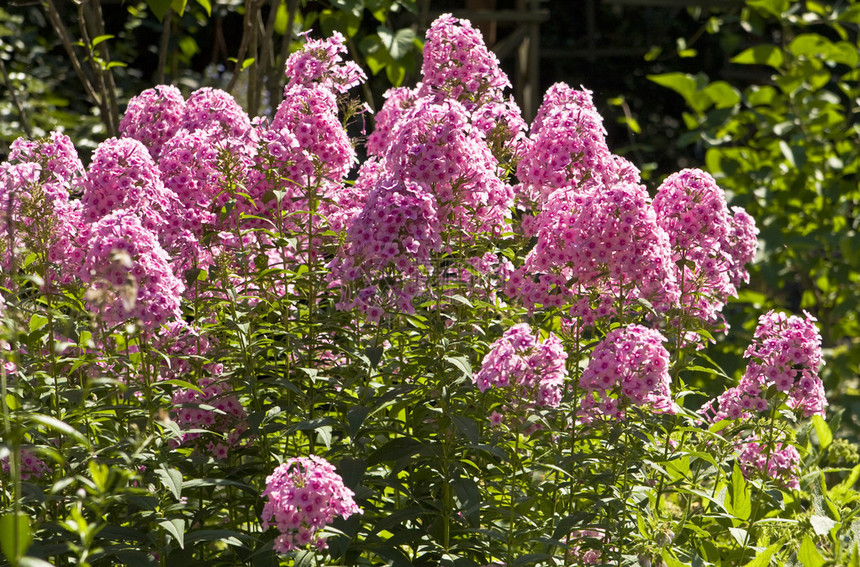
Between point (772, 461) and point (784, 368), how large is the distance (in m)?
0.39

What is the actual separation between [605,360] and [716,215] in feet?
2.28

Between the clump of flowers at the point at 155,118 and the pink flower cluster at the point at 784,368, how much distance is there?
187cm

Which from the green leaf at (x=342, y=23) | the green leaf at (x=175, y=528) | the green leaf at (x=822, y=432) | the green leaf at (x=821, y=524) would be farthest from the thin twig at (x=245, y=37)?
the green leaf at (x=821, y=524)

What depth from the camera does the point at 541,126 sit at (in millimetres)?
3254

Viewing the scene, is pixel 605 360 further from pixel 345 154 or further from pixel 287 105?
pixel 287 105

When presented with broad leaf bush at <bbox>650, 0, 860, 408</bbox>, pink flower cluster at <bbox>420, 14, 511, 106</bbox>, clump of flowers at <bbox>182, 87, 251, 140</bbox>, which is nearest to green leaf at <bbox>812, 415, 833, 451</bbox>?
pink flower cluster at <bbox>420, 14, 511, 106</bbox>

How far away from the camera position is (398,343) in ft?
10.2

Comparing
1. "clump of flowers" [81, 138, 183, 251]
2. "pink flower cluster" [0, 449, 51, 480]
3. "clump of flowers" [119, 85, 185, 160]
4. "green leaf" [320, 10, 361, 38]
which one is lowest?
"pink flower cluster" [0, 449, 51, 480]

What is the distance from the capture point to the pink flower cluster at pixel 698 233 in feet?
9.77

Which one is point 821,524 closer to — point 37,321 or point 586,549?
point 586,549

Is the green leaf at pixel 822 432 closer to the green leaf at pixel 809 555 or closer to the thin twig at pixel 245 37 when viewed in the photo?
the green leaf at pixel 809 555

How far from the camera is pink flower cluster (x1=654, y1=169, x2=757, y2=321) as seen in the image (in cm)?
298

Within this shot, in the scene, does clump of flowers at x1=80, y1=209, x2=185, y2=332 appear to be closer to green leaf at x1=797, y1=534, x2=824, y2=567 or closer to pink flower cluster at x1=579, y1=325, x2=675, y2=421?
pink flower cluster at x1=579, y1=325, x2=675, y2=421

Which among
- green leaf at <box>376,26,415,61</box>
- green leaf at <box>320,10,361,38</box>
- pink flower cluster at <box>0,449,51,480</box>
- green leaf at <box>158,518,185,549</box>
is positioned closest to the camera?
green leaf at <box>158,518,185,549</box>
